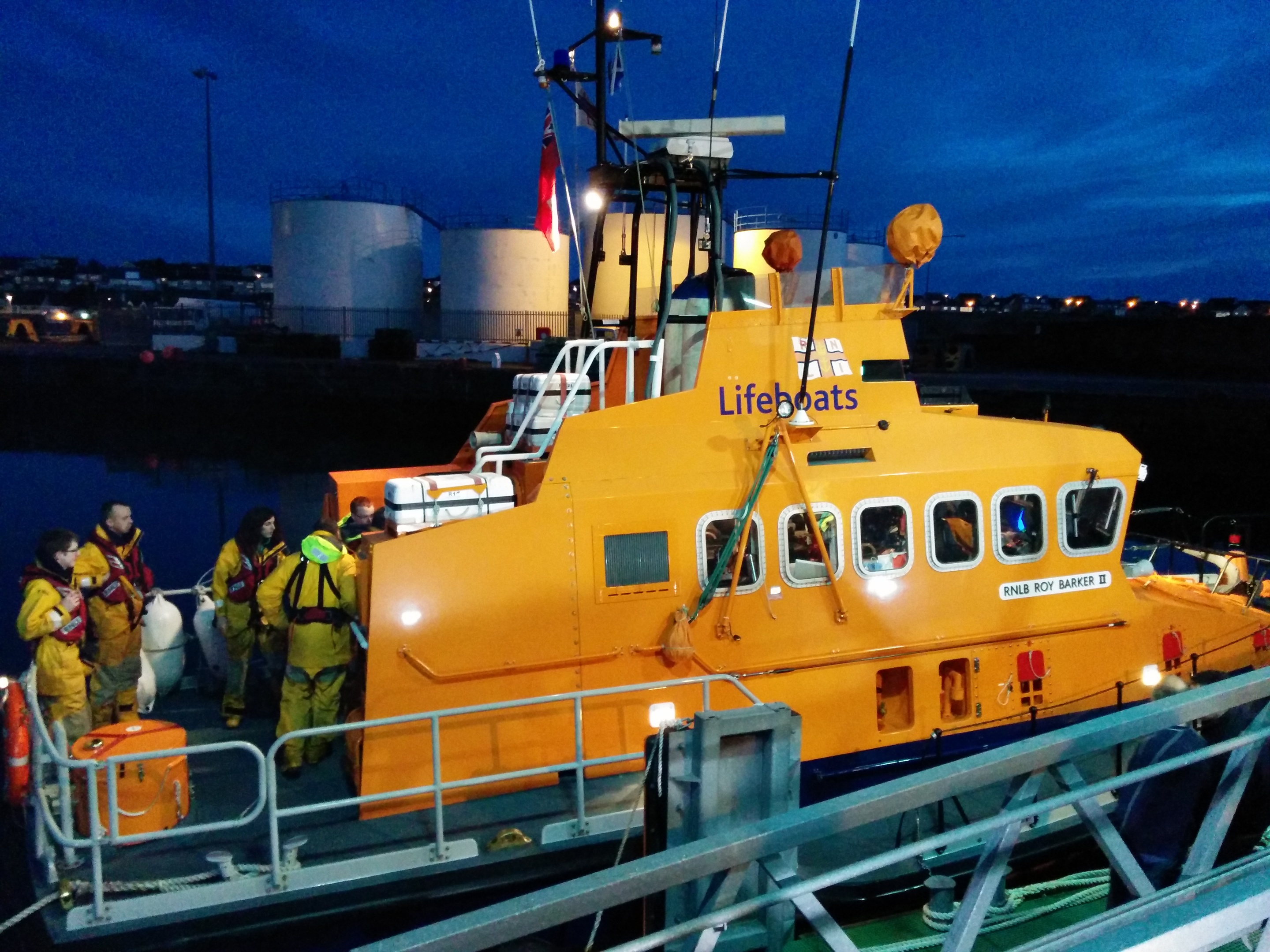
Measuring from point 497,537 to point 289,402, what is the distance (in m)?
28.4

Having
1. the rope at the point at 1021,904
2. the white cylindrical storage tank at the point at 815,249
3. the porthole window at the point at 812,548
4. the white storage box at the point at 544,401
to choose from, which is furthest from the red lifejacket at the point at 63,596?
the white cylindrical storage tank at the point at 815,249

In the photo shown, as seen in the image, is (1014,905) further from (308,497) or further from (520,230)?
(520,230)

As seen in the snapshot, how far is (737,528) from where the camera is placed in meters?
4.94

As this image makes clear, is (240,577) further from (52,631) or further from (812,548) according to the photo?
Result: (812,548)

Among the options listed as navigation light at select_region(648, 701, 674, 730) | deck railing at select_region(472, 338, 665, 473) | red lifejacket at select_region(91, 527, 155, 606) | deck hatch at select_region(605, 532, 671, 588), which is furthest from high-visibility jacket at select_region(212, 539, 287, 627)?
navigation light at select_region(648, 701, 674, 730)

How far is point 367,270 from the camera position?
37.4 meters

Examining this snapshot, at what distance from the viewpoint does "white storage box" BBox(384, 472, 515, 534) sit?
201 inches

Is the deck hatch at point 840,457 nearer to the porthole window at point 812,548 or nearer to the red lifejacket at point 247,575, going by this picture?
the porthole window at point 812,548

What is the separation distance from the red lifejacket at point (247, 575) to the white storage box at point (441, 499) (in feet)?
3.18

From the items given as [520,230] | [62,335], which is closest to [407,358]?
[520,230]

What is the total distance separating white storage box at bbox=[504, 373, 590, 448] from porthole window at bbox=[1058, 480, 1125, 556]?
3144mm

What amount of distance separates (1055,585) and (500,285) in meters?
35.1

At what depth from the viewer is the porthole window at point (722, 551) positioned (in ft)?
16.5

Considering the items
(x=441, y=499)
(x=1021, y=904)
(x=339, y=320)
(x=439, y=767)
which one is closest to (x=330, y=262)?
(x=339, y=320)
